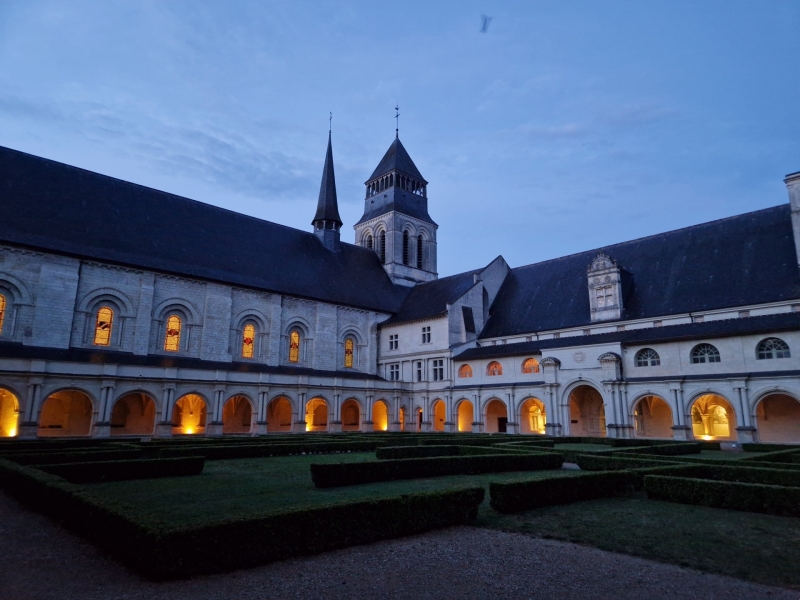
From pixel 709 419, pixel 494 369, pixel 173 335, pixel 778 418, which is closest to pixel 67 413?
pixel 173 335

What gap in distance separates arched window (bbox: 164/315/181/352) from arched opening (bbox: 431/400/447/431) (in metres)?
21.5

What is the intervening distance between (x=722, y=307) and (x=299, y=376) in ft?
95.7

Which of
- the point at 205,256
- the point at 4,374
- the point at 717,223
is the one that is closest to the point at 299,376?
the point at 205,256

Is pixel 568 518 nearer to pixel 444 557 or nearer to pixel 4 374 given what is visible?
pixel 444 557

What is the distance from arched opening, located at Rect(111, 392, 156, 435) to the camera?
34.7 meters

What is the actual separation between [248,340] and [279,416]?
6.95m

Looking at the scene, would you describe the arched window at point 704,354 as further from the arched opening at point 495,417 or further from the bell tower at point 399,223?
the bell tower at point 399,223

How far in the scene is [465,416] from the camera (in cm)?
4406

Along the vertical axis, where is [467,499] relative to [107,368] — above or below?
below

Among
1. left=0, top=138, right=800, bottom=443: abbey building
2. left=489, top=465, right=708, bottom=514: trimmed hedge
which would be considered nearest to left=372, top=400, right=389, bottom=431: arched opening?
left=0, top=138, right=800, bottom=443: abbey building

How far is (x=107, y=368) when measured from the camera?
30.3m

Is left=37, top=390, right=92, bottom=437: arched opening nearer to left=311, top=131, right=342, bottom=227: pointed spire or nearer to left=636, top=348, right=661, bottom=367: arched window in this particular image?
left=311, top=131, right=342, bottom=227: pointed spire

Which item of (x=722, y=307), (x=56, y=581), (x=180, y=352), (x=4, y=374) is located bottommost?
(x=56, y=581)

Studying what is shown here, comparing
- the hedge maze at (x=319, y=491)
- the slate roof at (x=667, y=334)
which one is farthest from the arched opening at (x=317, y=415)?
the hedge maze at (x=319, y=491)
